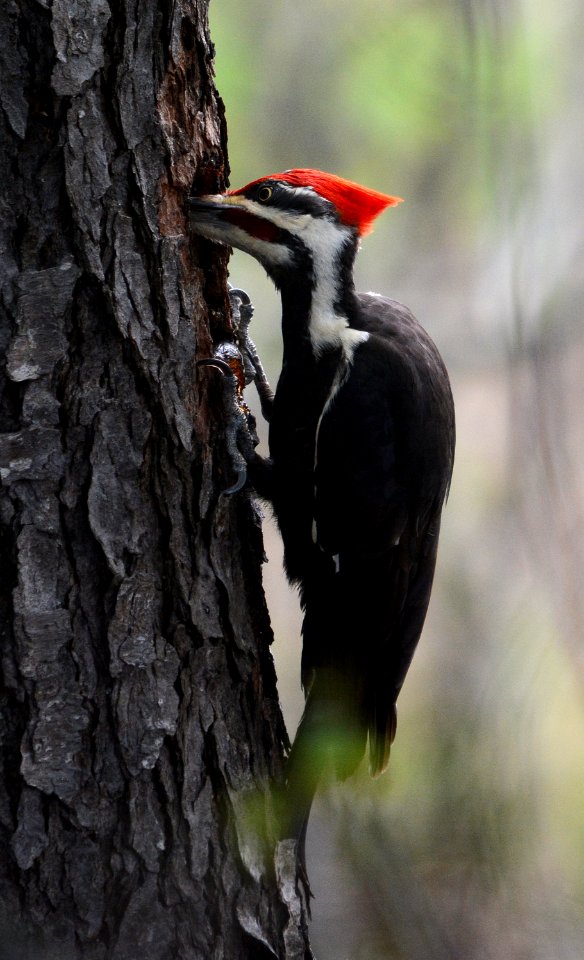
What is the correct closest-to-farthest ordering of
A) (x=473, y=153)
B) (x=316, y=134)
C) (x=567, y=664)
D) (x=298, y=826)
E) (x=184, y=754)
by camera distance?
(x=184, y=754) → (x=298, y=826) → (x=567, y=664) → (x=473, y=153) → (x=316, y=134)

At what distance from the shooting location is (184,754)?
1623 millimetres

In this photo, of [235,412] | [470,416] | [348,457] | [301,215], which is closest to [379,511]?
[348,457]

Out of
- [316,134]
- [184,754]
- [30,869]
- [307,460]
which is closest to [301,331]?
[307,460]

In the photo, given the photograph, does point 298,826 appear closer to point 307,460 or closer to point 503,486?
point 307,460

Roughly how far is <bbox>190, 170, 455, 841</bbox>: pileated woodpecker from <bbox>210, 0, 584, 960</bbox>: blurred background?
0.63 ft

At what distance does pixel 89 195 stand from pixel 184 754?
936 millimetres

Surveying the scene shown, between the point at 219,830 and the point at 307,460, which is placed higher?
the point at 307,460

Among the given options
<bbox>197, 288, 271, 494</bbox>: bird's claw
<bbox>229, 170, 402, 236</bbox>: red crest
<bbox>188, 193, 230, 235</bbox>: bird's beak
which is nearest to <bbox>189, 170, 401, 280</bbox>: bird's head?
<bbox>229, 170, 402, 236</bbox>: red crest

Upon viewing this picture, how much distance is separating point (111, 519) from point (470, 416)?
322 centimetres

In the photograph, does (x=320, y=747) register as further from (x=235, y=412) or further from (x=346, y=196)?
(x=346, y=196)

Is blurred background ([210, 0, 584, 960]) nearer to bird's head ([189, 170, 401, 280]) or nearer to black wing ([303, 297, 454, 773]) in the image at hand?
black wing ([303, 297, 454, 773])

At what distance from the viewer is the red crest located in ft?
6.64

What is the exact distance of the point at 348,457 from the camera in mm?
2049

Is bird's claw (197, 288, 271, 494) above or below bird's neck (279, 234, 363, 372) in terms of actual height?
below
